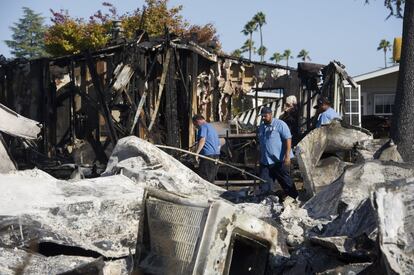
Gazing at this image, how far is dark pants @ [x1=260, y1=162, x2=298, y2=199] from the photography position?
866 centimetres

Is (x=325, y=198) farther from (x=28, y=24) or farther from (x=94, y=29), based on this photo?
(x=28, y=24)

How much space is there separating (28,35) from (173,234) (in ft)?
175

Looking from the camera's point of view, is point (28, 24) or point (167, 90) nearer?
point (167, 90)

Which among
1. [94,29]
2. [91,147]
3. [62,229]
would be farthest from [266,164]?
[94,29]

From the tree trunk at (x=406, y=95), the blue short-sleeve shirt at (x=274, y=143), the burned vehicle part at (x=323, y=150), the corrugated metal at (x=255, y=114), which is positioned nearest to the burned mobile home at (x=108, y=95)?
the corrugated metal at (x=255, y=114)

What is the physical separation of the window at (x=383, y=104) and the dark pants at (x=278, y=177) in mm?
17692

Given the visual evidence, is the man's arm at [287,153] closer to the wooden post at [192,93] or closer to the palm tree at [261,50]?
the wooden post at [192,93]

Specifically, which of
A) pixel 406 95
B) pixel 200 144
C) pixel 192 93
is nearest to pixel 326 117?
pixel 200 144

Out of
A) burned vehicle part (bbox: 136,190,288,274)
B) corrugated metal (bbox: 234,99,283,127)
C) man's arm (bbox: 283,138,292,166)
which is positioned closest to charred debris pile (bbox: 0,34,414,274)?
burned vehicle part (bbox: 136,190,288,274)

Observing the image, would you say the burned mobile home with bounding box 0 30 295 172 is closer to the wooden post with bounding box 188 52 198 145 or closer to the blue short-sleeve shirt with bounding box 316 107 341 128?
the wooden post with bounding box 188 52 198 145

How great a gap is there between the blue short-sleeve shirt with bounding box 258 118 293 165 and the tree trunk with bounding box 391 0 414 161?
11.2 feet

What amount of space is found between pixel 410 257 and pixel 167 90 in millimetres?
9828

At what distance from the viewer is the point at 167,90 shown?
43.0ft

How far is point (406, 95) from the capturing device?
11.6 metres
